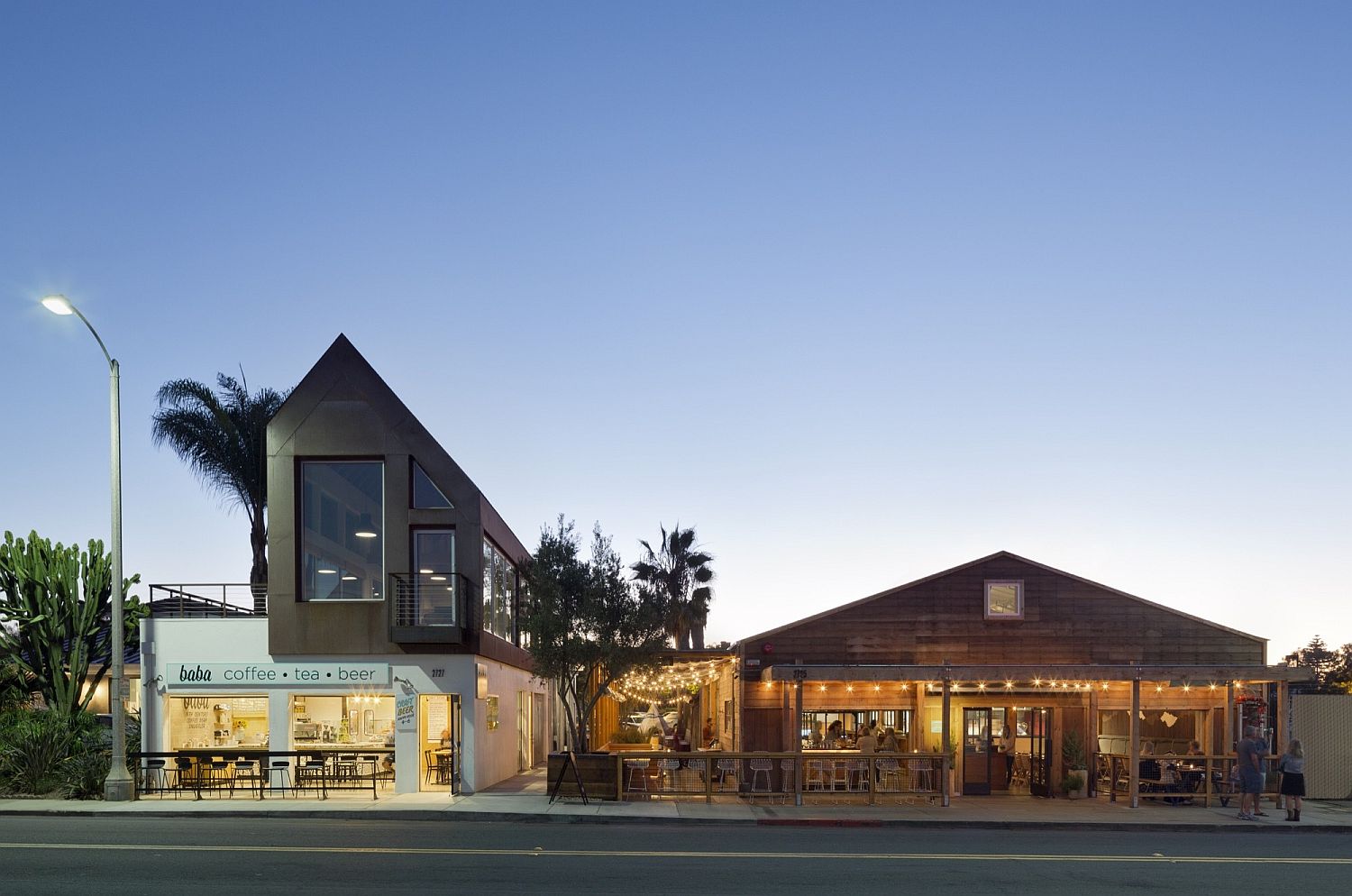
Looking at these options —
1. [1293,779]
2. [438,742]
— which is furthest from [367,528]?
[1293,779]

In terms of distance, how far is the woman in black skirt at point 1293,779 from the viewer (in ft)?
66.6

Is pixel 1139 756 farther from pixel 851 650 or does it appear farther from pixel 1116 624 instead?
pixel 851 650

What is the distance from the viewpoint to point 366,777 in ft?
75.4

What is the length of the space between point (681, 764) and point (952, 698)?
5675 mm

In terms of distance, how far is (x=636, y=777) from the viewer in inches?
895

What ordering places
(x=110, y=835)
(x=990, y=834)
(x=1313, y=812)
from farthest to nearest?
1. (x=1313, y=812)
2. (x=990, y=834)
3. (x=110, y=835)

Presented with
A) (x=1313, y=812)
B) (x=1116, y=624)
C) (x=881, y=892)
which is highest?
(x=1116, y=624)

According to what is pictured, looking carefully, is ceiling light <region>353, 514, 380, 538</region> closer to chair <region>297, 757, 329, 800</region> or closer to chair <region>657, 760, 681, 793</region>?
chair <region>297, 757, 329, 800</region>

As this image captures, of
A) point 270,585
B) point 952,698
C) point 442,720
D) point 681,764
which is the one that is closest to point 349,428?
point 270,585

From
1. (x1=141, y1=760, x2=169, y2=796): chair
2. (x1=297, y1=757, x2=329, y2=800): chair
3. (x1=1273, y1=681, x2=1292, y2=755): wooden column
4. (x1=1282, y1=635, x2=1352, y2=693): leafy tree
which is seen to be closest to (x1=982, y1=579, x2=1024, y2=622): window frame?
(x1=1273, y1=681, x2=1292, y2=755): wooden column

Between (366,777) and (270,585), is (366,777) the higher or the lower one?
the lower one

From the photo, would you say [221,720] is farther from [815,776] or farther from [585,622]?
[815,776]

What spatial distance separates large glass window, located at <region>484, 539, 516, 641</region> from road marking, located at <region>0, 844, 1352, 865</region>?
1142cm

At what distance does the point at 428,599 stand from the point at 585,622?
10.4ft
